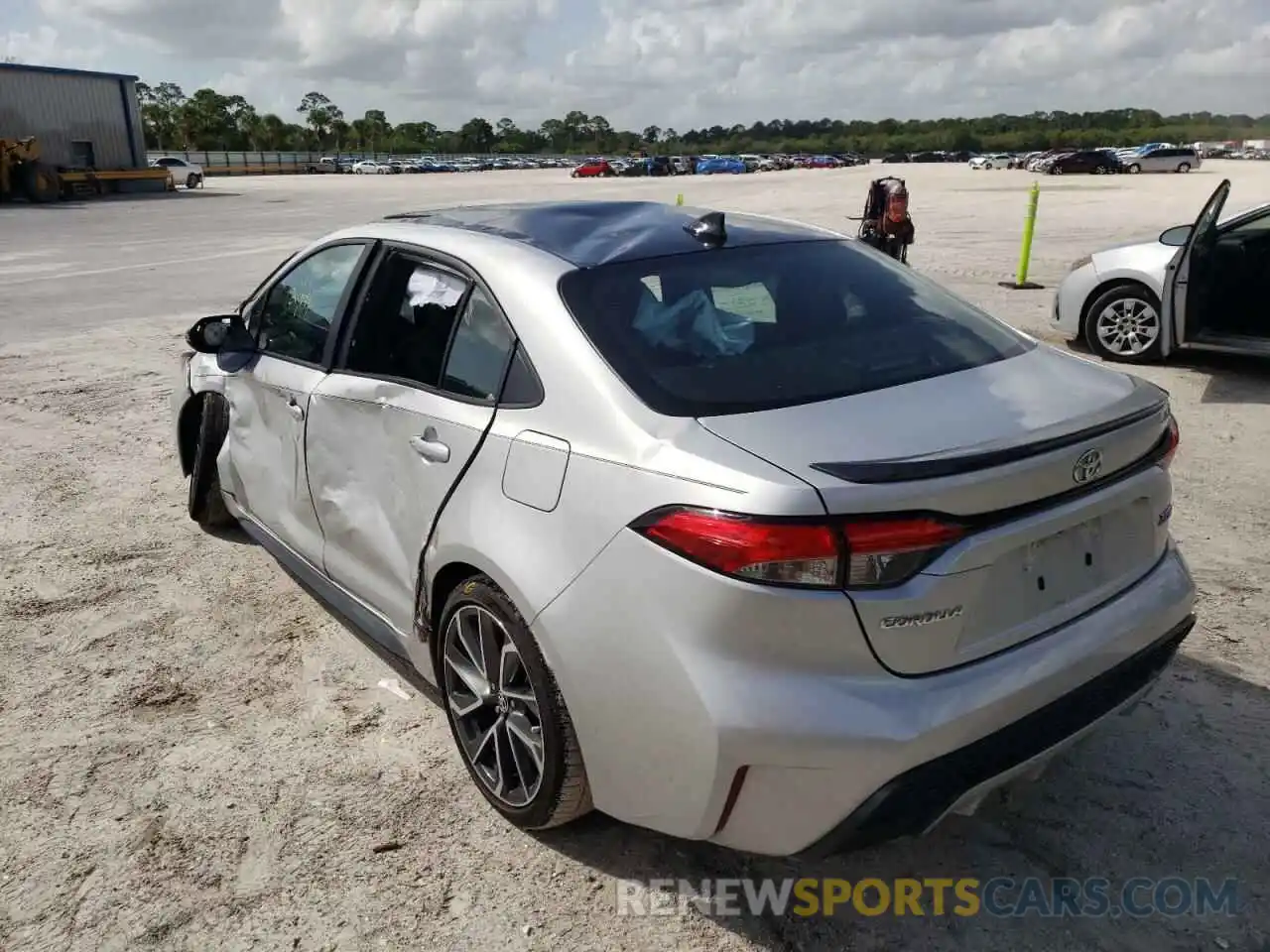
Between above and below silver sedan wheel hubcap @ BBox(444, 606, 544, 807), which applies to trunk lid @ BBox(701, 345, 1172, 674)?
above

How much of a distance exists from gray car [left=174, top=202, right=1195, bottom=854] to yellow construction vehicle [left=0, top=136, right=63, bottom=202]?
37.0 meters

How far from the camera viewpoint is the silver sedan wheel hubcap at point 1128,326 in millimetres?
8273

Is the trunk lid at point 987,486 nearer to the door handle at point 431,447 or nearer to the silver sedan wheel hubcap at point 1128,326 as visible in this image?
the door handle at point 431,447

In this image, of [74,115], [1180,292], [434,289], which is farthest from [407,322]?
[74,115]

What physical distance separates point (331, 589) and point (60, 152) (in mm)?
42591

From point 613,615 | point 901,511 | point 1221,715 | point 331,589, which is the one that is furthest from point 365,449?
point 1221,715

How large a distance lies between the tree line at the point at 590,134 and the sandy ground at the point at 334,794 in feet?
287

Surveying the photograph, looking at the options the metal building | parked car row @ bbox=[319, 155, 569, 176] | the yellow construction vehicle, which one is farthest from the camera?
parked car row @ bbox=[319, 155, 569, 176]

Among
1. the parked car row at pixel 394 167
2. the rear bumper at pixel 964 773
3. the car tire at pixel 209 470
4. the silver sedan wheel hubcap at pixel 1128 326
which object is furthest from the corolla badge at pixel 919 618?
the parked car row at pixel 394 167

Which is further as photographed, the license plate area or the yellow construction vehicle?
the yellow construction vehicle

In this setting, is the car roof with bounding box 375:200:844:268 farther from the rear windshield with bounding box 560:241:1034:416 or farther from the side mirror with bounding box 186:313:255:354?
the side mirror with bounding box 186:313:255:354

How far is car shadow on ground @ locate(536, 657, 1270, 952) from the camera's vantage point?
244cm

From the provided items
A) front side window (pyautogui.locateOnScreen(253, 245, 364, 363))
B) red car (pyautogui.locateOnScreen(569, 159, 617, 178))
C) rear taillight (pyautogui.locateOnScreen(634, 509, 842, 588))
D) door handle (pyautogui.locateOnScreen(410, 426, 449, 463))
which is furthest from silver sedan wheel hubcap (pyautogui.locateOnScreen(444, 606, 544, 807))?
red car (pyautogui.locateOnScreen(569, 159, 617, 178))

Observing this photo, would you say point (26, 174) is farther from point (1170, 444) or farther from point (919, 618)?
point (919, 618)
